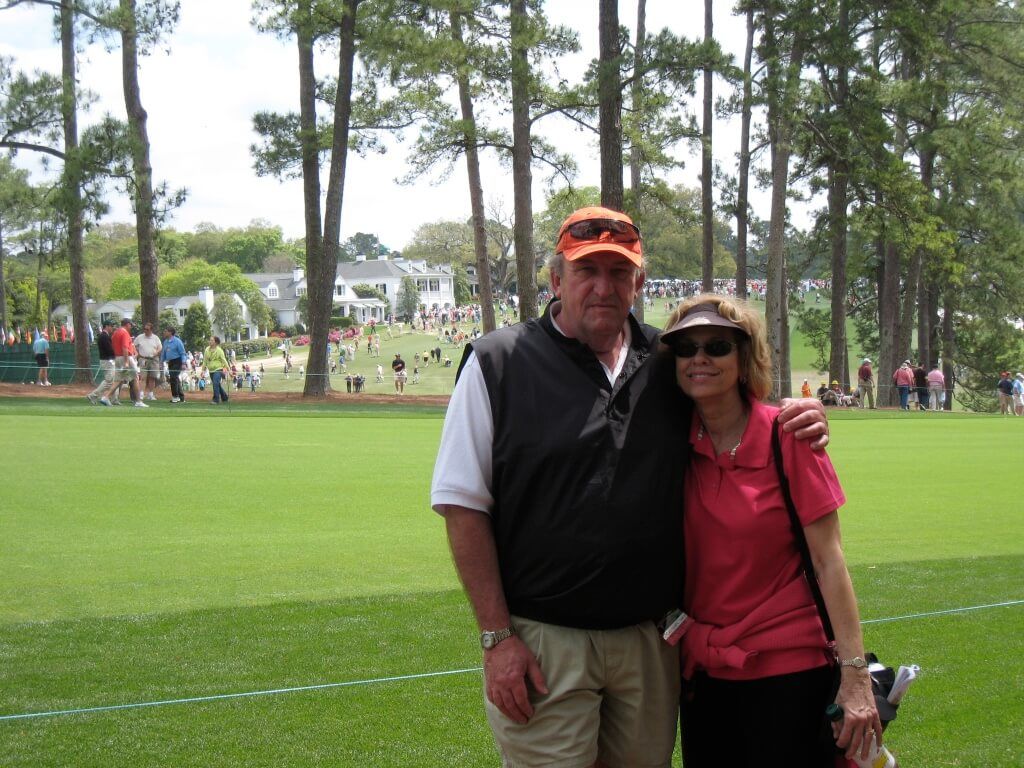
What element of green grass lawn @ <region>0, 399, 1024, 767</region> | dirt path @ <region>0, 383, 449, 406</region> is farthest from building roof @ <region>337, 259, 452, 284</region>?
green grass lawn @ <region>0, 399, 1024, 767</region>

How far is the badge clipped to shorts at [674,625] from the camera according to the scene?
3.31 metres

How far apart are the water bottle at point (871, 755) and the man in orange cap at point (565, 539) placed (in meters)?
0.50

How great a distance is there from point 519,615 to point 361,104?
3284 cm

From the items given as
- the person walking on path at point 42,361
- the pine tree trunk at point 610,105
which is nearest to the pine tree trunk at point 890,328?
the pine tree trunk at point 610,105

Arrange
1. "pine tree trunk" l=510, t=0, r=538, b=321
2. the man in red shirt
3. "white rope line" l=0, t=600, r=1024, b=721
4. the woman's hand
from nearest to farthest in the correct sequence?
the woman's hand, "white rope line" l=0, t=600, r=1024, b=721, the man in red shirt, "pine tree trunk" l=510, t=0, r=538, b=321

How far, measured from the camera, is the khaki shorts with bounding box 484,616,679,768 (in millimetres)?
3219

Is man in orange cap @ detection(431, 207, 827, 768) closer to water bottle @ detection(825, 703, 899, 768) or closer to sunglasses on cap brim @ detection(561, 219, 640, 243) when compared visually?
sunglasses on cap brim @ detection(561, 219, 640, 243)

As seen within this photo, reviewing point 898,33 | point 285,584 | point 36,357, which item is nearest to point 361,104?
point 36,357

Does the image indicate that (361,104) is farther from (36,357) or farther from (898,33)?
(898,33)

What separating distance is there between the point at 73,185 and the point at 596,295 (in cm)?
2841

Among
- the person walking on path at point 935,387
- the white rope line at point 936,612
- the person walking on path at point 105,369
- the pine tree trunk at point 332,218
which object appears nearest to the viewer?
the white rope line at point 936,612

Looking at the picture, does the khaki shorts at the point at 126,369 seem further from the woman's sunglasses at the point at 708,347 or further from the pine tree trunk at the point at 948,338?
the pine tree trunk at the point at 948,338

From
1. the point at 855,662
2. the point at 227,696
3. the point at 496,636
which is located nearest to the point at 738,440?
the point at 855,662

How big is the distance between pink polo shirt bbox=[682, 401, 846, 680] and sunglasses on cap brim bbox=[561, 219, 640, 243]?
0.73 m
